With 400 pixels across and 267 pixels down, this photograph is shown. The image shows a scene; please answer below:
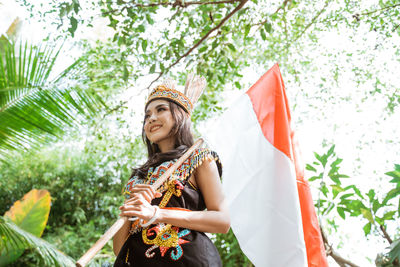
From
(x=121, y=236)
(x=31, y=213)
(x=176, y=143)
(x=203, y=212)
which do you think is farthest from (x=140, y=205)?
(x=31, y=213)

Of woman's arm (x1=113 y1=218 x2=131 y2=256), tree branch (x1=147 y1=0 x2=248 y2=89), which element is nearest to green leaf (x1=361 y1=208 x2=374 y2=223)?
tree branch (x1=147 y1=0 x2=248 y2=89)

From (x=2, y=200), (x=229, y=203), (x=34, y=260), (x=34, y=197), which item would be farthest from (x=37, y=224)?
(x=229, y=203)

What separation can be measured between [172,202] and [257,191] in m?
0.43

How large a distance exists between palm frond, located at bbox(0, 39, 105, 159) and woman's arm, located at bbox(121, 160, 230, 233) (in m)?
1.80

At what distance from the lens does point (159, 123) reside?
202 cm

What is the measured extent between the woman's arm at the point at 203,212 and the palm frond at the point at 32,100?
1797 mm

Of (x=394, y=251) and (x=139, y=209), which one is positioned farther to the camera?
(x=394, y=251)

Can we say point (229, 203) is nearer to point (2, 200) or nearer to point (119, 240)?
point (119, 240)

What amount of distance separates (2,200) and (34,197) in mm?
3482

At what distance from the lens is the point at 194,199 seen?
180 cm

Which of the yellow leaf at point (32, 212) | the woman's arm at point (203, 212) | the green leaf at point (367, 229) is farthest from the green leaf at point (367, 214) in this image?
the yellow leaf at point (32, 212)

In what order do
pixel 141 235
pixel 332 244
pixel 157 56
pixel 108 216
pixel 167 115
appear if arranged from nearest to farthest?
pixel 141 235, pixel 167 115, pixel 332 244, pixel 157 56, pixel 108 216

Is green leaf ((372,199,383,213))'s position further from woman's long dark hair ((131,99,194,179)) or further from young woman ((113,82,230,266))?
woman's long dark hair ((131,99,194,179))

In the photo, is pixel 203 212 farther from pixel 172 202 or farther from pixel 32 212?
pixel 32 212
